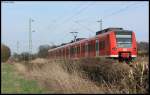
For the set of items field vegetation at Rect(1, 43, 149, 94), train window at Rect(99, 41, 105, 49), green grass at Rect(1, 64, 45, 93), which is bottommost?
green grass at Rect(1, 64, 45, 93)

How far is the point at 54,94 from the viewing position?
1370 cm

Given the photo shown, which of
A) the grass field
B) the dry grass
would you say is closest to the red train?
the dry grass

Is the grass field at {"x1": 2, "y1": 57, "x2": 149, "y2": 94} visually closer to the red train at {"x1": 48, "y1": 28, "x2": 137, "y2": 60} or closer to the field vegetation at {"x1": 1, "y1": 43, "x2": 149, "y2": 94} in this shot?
the field vegetation at {"x1": 1, "y1": 43, "x2": 149, "y2": 94}

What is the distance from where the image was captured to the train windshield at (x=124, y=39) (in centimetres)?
3077

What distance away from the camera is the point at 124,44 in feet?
101

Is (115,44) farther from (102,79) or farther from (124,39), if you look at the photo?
(102,79)

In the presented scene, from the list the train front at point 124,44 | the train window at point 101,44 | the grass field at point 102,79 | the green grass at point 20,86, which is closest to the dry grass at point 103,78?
the grass field at point 102,79

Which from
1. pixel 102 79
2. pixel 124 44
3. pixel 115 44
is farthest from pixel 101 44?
pixel 102 79

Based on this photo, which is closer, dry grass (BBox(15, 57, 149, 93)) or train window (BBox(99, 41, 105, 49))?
dry grass (BBox(15, 57, 149, 93))

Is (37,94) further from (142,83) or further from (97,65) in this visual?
(97,65)

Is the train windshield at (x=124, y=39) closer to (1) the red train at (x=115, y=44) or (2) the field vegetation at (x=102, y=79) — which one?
(1) the red train at (x=115, y=44)

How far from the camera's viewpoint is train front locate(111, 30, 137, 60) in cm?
3023

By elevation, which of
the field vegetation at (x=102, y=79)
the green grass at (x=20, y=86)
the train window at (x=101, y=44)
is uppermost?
the train window at (x=101, y=44)

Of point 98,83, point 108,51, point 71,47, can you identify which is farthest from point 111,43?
point 98,83
